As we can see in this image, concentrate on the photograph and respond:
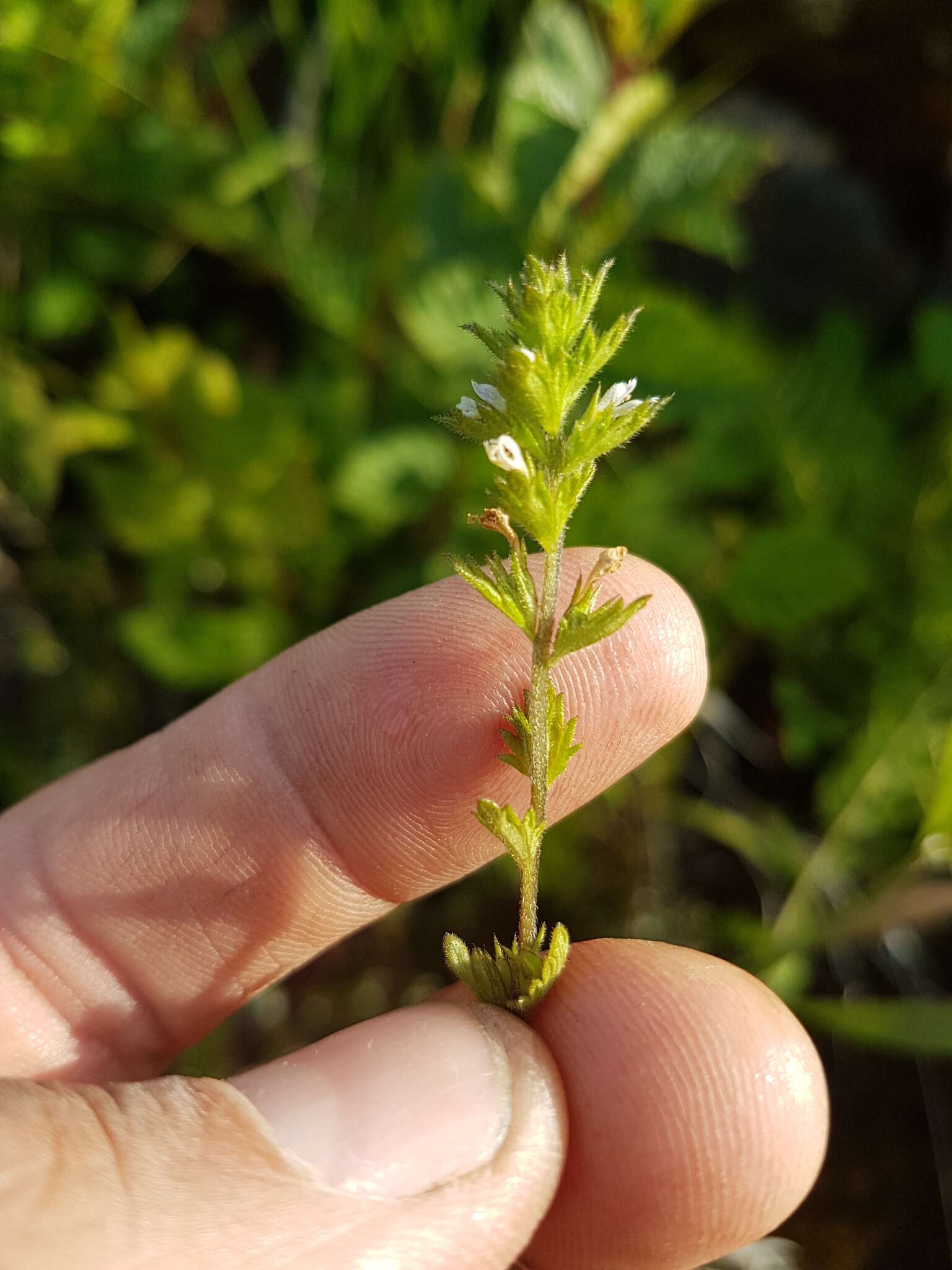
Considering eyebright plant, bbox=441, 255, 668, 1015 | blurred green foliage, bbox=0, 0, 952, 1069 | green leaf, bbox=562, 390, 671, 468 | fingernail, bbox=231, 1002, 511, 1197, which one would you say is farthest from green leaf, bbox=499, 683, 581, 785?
blurred green foliage, bbox=0, 0, 952, 1069

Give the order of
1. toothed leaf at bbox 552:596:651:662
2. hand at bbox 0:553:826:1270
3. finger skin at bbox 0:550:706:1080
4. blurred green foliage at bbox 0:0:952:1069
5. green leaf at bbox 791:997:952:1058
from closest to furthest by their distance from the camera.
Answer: toothed leaf at bbox 552:596:651:662
hand at bbox 0:553:826:1270
finger skin at bbox 0:550:706:1080
green leaf at bbox 791:997:952:1058
blurred green foliage at bbox 0:0:952:1069

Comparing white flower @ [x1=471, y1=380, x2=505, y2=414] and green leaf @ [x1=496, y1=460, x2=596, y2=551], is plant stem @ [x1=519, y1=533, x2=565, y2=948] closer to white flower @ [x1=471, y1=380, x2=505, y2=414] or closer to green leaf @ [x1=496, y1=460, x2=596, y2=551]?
green leaf @ [x1=496, y1=460, x2=596, y2=551]

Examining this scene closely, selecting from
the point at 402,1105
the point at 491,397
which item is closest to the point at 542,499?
the point at 491,397

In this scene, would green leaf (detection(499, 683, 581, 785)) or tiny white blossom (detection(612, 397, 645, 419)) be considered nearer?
tiny white blossom (detection(612, 397, 645, 419))

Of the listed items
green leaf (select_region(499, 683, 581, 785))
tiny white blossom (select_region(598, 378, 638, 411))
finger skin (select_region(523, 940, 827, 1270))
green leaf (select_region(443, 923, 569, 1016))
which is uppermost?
tiny white blossom (select_region(598, 378, 638, 411))

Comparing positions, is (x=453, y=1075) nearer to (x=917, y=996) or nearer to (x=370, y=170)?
(x=917, y=996)
